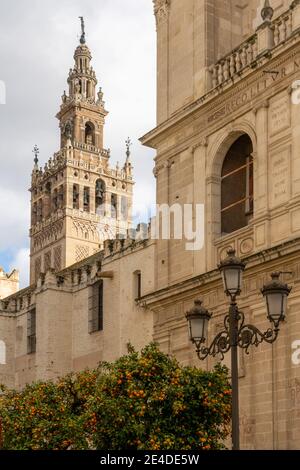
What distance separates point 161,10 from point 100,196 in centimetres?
6265

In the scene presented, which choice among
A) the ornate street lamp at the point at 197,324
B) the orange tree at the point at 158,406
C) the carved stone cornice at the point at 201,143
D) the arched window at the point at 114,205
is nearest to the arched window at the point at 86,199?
the arched window at the point at 114,205

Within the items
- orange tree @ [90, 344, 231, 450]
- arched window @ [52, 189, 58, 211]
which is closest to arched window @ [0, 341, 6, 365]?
orange tree @ [90, 344, 231, 450]

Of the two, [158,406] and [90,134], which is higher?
[90,134]

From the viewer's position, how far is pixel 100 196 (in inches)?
3526

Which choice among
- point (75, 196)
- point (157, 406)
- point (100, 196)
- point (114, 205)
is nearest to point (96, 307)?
point (157, 406)

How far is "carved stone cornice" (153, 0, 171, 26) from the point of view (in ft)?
88.3

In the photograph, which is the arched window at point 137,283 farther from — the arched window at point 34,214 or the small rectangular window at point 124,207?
the arched window at point 34,214

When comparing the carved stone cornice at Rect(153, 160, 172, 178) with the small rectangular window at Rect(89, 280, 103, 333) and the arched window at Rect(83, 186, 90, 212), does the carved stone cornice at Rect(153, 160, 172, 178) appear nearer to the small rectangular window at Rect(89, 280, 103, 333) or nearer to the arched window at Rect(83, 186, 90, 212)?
the small rectangular window at Rect(89, 280, 103, 333)

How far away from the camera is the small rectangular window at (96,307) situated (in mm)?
34438

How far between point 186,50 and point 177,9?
Result: 123cm

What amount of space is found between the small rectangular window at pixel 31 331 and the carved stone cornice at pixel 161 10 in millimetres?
16350

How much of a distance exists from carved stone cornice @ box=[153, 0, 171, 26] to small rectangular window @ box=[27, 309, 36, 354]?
16350 millimetres

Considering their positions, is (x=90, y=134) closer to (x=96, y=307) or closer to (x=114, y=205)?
(x=114, y=205)
